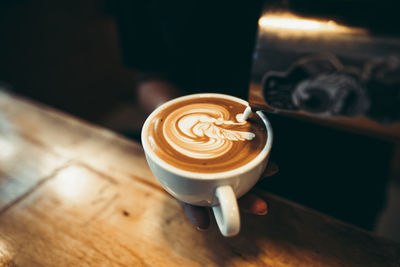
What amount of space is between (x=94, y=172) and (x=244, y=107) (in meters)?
0.49

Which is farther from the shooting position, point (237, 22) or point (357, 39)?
point (237, 22)

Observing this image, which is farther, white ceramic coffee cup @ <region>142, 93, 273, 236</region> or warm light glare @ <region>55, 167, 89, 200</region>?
warm light glare @ <region>55, 167, 89, 200</region>

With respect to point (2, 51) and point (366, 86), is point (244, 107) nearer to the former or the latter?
point (366, 86)

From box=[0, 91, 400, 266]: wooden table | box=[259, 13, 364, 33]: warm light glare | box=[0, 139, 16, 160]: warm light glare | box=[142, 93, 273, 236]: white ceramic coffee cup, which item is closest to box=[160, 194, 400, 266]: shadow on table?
box=[0, 91, 400, 266]: wooden table

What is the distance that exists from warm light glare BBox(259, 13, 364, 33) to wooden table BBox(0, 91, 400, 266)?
0.43m

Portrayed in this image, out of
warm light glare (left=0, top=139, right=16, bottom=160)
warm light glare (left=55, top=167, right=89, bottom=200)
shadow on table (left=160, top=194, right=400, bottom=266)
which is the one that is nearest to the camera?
shadow on table (left=160, top=194, right=400, bottom=266)

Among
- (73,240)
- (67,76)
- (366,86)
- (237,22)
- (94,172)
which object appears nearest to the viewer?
(366,86)

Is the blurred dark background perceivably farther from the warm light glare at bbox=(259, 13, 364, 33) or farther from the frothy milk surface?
the frothy milk surface

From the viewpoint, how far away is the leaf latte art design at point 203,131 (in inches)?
22.2

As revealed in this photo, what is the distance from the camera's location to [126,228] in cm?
61

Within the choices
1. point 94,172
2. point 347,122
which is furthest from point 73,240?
point 347,122

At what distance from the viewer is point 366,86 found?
418 millimetres

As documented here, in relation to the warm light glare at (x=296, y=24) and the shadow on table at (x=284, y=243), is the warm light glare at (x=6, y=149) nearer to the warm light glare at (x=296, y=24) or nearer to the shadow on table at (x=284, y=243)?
the shadow on table at (x=284, y=243)

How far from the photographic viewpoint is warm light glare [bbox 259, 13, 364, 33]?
438mm
